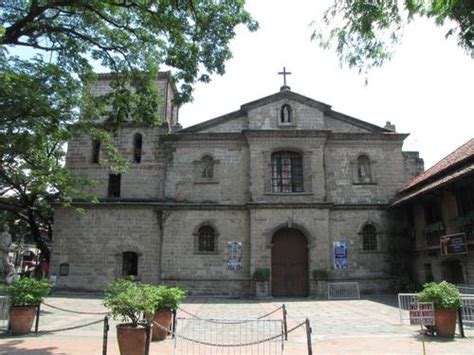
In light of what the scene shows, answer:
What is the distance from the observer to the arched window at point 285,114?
79.8 feet

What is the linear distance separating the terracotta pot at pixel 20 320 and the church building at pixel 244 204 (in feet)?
36.5

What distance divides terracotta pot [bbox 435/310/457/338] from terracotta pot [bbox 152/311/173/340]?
6.88m

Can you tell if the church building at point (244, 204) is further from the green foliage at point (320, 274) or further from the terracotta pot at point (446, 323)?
the terracotta pot at point (446, 323)

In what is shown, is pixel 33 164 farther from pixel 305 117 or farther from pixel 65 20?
pixel 305 117

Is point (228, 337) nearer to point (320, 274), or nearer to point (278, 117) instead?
point (320, 274)

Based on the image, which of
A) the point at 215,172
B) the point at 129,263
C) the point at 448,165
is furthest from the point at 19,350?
the point at 448,165

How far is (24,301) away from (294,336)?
7348 mm

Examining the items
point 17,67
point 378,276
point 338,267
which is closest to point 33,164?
point 17,67

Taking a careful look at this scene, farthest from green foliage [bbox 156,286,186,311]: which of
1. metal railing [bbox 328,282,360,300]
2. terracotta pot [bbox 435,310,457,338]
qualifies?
metal railing [bbox 328,282,360,300]

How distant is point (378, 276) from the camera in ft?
73.6

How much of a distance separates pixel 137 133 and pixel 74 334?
1528cm

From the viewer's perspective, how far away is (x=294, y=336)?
1095 cm

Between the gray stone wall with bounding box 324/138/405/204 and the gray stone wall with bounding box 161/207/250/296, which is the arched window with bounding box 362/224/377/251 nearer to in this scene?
the gray stone wall with bounding box 324/138/405/204

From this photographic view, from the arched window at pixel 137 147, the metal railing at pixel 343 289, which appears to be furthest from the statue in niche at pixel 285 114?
the metal railing at pixel 343 289
